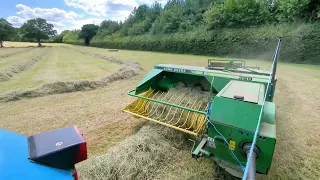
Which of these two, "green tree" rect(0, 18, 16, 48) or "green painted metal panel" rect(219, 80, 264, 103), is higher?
"green tree" rect(0, 18, 16, 48)

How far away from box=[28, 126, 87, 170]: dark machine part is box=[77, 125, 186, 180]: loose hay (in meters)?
1.22

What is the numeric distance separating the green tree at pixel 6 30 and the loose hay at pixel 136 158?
65277 millimetres

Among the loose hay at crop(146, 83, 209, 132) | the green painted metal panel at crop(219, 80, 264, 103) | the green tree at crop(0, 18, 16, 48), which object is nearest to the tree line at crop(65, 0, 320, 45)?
the loose hay at crop(146, 83, 209, 132)

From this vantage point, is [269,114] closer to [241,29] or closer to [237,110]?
[237,110]

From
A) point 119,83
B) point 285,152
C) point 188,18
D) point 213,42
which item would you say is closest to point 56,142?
point 285,152

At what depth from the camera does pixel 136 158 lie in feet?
8.74

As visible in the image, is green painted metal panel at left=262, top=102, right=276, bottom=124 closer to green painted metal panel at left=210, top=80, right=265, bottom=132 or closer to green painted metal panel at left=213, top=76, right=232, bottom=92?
green painted metal panel at left=210, top=80, right=265, bottom=132

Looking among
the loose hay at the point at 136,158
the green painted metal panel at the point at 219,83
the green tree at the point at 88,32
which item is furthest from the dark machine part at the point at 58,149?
the green tree at the point at 88,32

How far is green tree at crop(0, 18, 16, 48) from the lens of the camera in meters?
54.3

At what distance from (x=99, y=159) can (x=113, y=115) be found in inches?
82.6

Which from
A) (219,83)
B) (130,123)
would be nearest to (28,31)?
(130,123)

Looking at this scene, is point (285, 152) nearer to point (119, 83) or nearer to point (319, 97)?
point (319, 97)

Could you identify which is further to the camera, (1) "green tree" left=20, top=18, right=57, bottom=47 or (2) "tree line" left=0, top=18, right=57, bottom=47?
(1) "green tree" left=20, top=18, right=57, bottom=47

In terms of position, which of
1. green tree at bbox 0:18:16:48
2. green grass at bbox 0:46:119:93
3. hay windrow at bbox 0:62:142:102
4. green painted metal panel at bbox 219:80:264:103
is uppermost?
green tree at bbox 0:18:16:48
